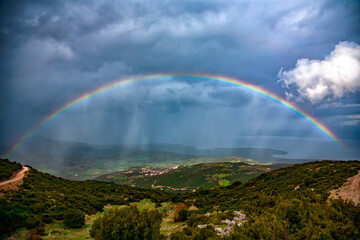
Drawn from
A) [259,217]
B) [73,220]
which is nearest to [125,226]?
[73,220]

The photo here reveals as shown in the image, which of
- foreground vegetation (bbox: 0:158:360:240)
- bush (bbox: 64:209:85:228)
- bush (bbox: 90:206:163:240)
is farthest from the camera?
bush (bbox: 64:209:85:228)

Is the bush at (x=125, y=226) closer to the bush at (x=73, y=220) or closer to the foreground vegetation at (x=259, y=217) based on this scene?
the foreground vegetation at (x=259, y=217)

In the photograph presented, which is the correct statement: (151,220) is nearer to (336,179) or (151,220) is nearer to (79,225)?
(79,225)

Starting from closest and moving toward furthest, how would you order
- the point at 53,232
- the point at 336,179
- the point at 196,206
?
the point at 53,232 → the point at 336,179 → the point at 196,206

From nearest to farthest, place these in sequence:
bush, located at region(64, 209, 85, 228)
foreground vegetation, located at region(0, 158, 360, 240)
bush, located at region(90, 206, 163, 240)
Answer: foreground vegetation, located at region(0, 158, 360, 240) → bush, located at region(90, 206, 163, 240) → bush, located at region(64, 209, 85, 228)

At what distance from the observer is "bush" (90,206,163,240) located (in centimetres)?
1084

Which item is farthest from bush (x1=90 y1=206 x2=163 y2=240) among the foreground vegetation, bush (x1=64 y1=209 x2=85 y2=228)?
bush (x1=64 y1=209 x2=85 y2=228)

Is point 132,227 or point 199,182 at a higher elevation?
point 132,227

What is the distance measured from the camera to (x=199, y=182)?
97750 millimetres

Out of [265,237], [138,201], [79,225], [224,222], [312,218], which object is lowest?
[138,201]

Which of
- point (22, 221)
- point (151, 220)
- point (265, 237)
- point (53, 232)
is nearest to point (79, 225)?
point (53, 232)

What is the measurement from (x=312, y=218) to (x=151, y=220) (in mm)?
10026

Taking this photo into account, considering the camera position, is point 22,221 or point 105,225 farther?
point 22,221

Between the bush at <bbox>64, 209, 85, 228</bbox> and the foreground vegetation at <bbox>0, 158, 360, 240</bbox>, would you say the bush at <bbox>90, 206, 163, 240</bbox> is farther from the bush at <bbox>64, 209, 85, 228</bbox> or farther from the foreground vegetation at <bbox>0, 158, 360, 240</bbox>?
the bush at <bbox>64, 209, 85, 228</bbox>
